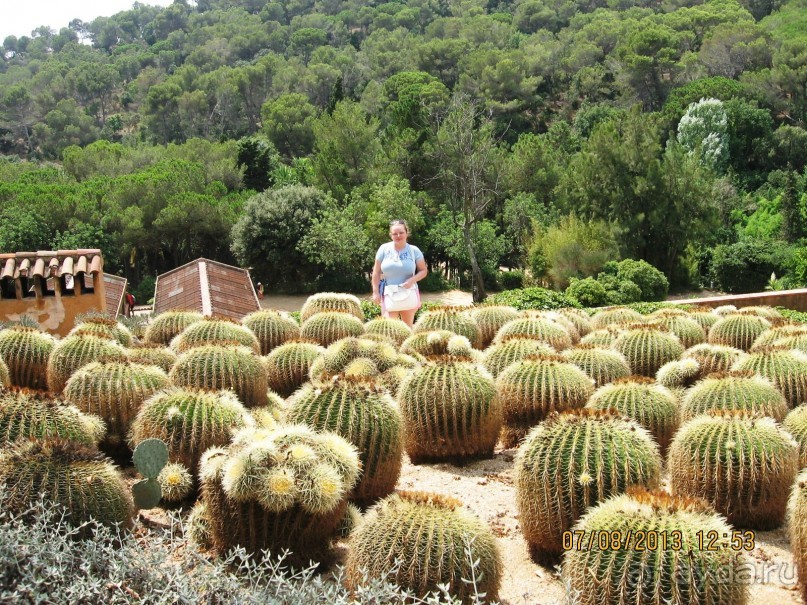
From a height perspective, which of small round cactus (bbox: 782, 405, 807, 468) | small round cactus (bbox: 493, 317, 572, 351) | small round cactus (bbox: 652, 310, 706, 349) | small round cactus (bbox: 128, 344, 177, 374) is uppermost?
small round cactus (bbox: 128, 344, 177, 374)

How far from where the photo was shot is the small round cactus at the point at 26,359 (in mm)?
7719

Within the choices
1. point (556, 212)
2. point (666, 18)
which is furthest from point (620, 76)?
point (556, 212)

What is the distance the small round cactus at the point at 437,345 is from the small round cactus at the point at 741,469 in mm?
2142

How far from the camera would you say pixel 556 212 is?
3431 cm

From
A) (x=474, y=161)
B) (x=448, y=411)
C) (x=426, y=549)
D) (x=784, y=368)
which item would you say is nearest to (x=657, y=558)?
(x=426, y=549)

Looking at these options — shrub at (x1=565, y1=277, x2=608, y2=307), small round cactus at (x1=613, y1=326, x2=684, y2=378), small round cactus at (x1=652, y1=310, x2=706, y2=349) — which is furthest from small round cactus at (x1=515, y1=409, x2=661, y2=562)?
shrub at (x1=565, y1=277, x2=608, y2=307)

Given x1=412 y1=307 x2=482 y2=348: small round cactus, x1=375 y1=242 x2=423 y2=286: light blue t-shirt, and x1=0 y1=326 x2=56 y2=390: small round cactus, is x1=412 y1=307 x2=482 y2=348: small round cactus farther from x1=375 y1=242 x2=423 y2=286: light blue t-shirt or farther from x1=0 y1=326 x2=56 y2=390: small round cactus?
x1=0 y1=326 x2=56 y2=390: small round cactus

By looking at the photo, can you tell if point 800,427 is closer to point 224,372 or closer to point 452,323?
point 452,323

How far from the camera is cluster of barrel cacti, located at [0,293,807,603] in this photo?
4273 millimetres

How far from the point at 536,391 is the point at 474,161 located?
24465mm

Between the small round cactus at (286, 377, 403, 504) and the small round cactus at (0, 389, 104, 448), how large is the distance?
1.31 m

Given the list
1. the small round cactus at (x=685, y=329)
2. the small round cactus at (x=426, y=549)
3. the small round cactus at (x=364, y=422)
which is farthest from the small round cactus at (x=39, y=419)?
the small round cactus at (x=685, y=329)

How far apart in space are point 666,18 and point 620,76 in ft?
48.4

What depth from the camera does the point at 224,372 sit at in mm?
6930
